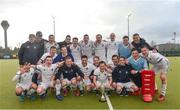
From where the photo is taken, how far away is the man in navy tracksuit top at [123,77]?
9.59m

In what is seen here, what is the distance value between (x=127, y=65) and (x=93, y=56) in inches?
73.3

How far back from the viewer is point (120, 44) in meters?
11.0

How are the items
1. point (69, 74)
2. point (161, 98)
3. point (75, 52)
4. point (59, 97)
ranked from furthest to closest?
point (75, 52) < point (69, 74) < point (59, 97) < point (161, 98)

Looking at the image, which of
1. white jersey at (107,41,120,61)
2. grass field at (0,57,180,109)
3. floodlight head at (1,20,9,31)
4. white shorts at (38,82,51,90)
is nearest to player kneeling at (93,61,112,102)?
grass field at (0,57,180,109)

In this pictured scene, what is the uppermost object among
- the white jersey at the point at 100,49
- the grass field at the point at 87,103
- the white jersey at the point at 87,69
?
the white jersey at the point at 100,49

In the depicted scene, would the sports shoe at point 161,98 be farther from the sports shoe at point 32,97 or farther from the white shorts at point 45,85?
the sports shoe at point 32,97

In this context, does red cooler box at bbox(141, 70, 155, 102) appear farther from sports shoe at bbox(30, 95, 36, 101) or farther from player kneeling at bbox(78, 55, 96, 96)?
sports shoe at bbox(30, 95, 36, 101)

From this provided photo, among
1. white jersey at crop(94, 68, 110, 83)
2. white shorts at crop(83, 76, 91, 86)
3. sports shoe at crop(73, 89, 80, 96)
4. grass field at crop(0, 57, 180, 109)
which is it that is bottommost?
grass field at crop(0, 57, 180, 109)

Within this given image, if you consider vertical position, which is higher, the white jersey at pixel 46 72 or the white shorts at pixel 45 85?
the white jersey at pixel 46 72

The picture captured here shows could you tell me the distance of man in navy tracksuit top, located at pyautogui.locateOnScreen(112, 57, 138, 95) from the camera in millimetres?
9594

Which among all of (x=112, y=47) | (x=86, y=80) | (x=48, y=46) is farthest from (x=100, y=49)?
(x=48, y=46)

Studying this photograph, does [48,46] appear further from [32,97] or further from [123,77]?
[123,77]

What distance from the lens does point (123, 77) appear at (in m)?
9.66

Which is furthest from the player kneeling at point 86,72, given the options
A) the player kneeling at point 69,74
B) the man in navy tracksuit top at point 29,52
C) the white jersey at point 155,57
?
the white jersey at point 155,57
